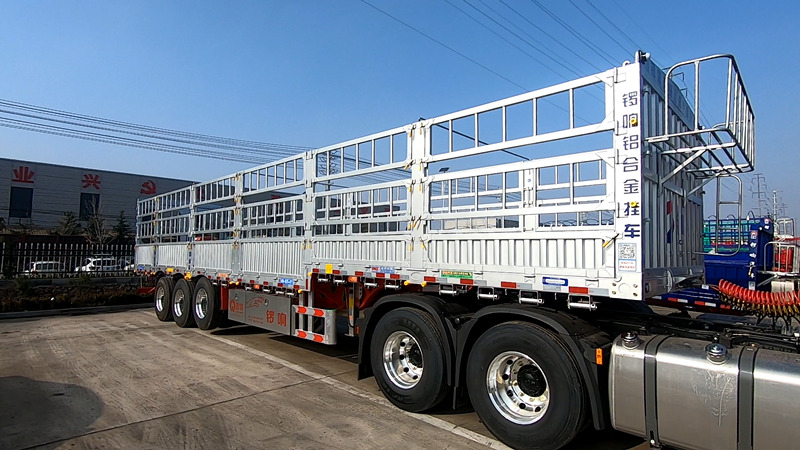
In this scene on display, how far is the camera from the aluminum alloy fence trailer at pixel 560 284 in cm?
371

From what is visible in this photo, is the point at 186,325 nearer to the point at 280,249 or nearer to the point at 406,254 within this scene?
the point at 280,249

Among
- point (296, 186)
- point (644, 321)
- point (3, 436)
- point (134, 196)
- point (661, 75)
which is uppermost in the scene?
point (134, 196)

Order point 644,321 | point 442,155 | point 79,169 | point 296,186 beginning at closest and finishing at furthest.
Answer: point 644,321 → point 442,155 → point 296,186 → point 79,169

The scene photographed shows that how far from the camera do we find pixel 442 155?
5.47 meters

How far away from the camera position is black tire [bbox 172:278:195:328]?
1074cm

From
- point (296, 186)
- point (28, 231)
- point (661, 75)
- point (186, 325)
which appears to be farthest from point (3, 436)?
point (28, 231)

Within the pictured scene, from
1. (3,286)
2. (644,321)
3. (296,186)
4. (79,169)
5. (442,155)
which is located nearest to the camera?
(644,321)

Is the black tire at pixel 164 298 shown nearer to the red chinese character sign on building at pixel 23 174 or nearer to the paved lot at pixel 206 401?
the paved lot at pixel 206 401

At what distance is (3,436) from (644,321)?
6463mm

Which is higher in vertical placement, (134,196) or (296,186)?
(134,196)

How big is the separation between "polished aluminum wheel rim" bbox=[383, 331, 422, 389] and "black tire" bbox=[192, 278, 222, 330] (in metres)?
5.49

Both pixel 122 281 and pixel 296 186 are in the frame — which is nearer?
pixel 296 186

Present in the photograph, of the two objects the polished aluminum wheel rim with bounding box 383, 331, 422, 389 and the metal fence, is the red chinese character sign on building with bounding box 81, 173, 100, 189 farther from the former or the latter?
the polished aluminum wheel rim with bounding box 383, 331, 422, 389

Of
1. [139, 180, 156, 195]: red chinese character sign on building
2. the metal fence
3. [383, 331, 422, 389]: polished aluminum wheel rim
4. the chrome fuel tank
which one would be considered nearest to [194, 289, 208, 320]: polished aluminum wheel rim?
[383, 331, 422, 389]: polished aluminum wheel rim
